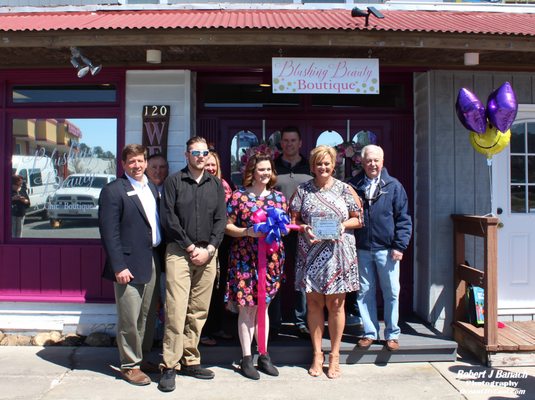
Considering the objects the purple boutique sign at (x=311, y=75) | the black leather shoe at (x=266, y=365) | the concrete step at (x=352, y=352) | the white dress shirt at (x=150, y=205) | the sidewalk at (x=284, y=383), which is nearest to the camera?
the sidewalk at (x=284, y=383)

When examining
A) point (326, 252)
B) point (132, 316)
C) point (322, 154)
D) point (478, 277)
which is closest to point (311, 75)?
point (322, 154)

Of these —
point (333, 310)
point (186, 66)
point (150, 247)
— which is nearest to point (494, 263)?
point (333, 310)

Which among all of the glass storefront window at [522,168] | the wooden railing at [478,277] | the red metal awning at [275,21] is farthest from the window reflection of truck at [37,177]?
the glass storefront window at [522,168]

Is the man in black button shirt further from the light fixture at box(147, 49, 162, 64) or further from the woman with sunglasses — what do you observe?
the light fixture at box(147, 49, 162, 64)

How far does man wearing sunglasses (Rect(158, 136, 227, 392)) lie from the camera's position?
3.90 m

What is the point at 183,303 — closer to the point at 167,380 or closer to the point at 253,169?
the point at 167,380

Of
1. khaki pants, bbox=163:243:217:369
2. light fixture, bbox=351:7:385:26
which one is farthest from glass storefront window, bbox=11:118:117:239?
light fixture, bbox=351:7:385:26

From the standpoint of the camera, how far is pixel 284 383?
13.1ft

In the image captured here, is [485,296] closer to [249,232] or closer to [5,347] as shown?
[249,232]

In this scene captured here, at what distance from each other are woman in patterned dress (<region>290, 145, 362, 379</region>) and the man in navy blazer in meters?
1.22

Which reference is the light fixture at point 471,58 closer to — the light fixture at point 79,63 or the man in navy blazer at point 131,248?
the man in navy blazer at point 131,248

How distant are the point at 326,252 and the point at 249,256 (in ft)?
2.08

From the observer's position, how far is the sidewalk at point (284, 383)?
149 inches

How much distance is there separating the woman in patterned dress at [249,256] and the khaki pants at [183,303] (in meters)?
0.23
